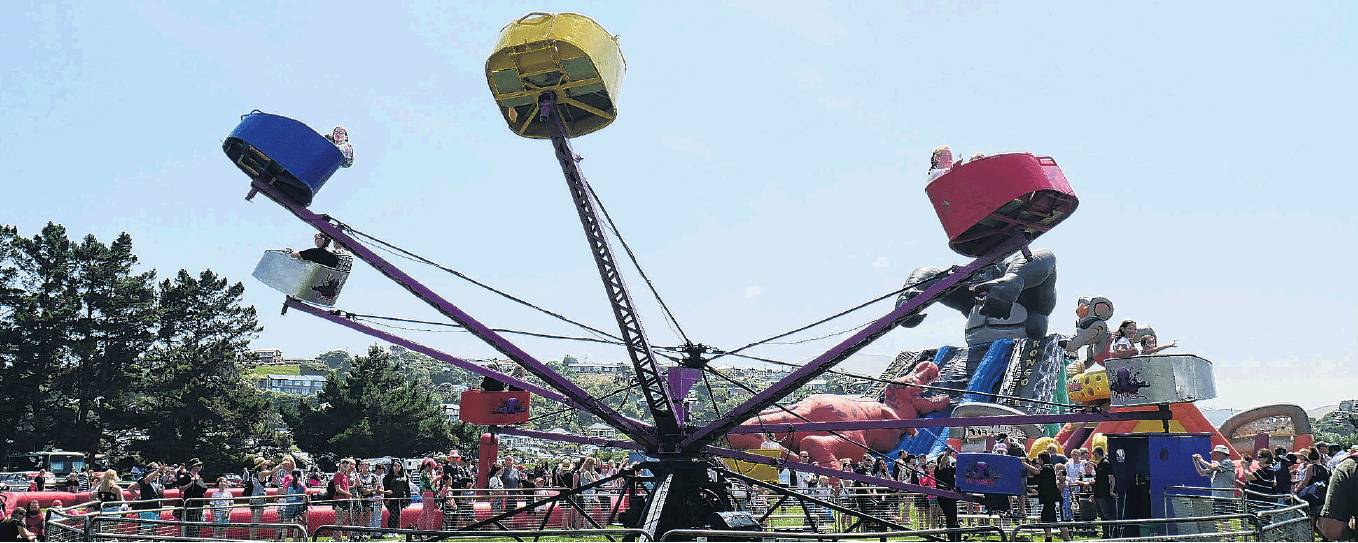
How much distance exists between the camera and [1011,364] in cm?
3691

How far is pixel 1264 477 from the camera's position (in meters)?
16.1

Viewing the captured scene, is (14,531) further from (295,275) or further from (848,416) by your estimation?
(848,416)

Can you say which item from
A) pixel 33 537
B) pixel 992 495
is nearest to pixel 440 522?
pixel 33 537

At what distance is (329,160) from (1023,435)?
2641 cm

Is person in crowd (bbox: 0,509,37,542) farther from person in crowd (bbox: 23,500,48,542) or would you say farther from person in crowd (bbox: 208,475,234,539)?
person in crowd (bbox: 208,475,234,539)

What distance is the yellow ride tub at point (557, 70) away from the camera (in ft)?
50.0

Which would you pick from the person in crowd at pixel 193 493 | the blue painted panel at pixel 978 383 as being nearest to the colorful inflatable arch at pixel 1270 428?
the blue painted panel at pixel 978 383

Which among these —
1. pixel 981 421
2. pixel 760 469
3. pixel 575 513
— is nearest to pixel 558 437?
pixel 575 513

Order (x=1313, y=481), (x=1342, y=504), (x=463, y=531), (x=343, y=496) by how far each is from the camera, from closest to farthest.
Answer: (x=1342, y=504)
(x=463, y=531)
(x=1313, y=481)
(x=343, y=496)

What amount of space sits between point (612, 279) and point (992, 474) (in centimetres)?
676

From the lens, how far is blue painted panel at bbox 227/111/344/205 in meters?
15.4

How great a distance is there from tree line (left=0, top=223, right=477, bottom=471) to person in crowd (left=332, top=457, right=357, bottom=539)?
3253 cm

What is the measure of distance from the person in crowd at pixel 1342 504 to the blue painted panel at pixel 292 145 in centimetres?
1363

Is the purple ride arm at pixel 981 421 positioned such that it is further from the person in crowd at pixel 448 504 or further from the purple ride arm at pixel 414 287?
the person in crowd at pixel 448 504
